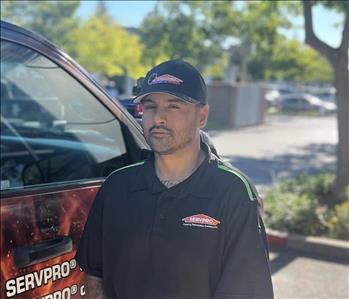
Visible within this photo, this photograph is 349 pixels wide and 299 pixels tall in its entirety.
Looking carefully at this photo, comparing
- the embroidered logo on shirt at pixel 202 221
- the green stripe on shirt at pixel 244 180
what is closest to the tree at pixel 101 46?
the green stripe on shirt at pixel 244 180

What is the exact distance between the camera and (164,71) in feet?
5.46

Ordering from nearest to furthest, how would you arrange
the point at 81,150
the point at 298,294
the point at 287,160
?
the point at 81,150, the point at 298,294, the point at 287,160

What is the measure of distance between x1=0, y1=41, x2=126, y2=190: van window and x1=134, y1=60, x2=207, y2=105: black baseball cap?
550 millimetres

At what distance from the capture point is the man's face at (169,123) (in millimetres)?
1651

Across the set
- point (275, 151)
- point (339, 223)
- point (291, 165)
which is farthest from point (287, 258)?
point (275, 151)

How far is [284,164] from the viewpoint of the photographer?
39.8 ft

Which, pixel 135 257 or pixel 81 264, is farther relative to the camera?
pixel 81 264

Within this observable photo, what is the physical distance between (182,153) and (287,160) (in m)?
11.6

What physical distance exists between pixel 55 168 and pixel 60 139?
1.02 feet

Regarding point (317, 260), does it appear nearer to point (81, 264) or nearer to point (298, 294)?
point (298, 294)

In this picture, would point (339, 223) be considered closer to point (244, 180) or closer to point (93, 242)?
point (244, 180)

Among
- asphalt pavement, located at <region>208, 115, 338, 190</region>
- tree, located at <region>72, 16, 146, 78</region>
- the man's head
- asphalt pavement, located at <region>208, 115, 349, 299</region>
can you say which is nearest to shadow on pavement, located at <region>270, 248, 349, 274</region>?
asphalt pavement, located at <region>208, 115, 349, 299</region>

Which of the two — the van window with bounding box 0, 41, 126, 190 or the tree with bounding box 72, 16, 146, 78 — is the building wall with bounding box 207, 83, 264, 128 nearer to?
the tree with bounding box 72, 16, 146, 78

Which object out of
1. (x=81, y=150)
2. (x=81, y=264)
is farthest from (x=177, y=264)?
(x=81, y=150)
